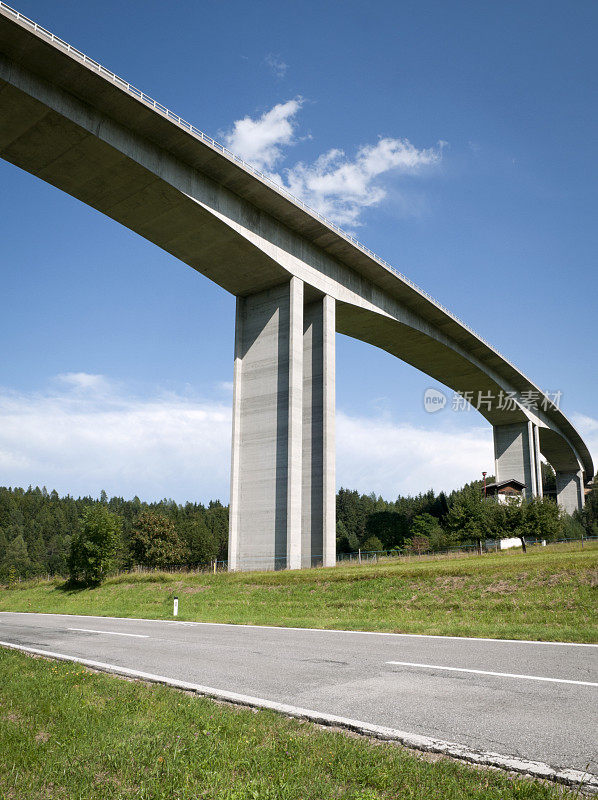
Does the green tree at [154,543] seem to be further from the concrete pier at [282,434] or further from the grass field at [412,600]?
the grass field at [412,600]

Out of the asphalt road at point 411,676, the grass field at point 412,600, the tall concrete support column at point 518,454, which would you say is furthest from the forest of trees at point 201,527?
the asphalt road at point 411,676

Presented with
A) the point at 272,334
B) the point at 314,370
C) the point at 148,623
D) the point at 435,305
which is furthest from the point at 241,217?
the point at 148,623

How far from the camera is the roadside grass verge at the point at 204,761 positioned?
4.12 meters

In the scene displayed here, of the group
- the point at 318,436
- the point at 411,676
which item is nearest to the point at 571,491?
the point at 318,436

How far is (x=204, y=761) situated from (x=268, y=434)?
30.2 m

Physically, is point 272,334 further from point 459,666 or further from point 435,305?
point 459,666

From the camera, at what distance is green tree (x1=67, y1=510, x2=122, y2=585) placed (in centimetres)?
3625

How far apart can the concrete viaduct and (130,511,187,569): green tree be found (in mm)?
36937

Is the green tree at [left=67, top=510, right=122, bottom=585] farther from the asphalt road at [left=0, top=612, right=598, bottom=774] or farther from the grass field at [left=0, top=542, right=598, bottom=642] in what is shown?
the asphalt road at [left=0, top=612, right=598, bottom=774]

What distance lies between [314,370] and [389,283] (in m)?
9.14

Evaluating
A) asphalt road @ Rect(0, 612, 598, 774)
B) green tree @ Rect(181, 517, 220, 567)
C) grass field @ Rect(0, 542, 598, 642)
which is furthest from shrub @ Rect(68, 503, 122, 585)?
green tree @ Rect(181, 517, 220, 567)

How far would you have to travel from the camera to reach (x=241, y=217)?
1276 inches

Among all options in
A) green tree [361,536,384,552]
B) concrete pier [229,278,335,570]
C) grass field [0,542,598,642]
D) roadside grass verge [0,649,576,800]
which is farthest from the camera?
green tree [361,536,384,552]

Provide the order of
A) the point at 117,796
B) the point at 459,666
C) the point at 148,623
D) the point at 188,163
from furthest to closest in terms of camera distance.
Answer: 1. the point at 188,163
2. the point at 148,623
3. the point at 459,666
4. the point at 117,796
